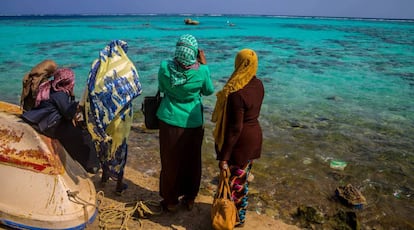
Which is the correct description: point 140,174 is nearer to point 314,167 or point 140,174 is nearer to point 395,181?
point 314,167

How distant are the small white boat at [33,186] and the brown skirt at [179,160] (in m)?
0.91

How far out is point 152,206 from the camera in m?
4.01

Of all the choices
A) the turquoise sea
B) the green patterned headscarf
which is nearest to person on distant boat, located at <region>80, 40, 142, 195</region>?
the green patterned headscarf

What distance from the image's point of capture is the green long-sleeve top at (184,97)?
3301 mm

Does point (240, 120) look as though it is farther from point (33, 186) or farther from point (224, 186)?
point (33, 186)

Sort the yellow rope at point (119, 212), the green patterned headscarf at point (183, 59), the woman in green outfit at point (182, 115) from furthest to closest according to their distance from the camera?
the yellow rope at point (119, 212), the woman in green outfit at point (182, 115), the green patterned headscarf at point (183, 59)

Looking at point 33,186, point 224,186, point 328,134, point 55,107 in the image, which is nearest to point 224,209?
point 224,186

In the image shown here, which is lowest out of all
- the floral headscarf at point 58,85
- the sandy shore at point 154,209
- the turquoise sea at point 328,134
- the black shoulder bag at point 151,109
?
the turquoise sea at point 328,134

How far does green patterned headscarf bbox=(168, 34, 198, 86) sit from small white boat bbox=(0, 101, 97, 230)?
4.89 feet

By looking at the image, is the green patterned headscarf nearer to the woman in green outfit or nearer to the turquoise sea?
the woman in green outfit

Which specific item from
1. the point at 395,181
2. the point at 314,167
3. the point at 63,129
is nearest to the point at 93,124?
the point at 63,129

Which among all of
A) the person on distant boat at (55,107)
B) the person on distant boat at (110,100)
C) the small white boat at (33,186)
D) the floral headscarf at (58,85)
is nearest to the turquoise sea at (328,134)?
the person on distant boat at (110,100)

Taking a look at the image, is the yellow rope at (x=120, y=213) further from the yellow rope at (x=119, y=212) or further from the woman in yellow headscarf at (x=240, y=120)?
the woman in yellow headscarf at (x=240, y=120)

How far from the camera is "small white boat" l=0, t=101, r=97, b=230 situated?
3.17 m
